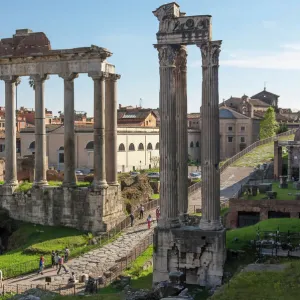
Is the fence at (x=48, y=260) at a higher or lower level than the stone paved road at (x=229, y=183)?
lower

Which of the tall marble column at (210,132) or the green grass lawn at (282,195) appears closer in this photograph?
the tall marble column at (210,132)

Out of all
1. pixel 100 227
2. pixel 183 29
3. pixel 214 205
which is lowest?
pixel 100 227

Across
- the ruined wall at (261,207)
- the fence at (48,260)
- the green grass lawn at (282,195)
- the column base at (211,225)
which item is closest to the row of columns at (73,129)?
the fence at (48,260)

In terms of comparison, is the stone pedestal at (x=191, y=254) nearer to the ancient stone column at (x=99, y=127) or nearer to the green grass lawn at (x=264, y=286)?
the green grass lawn at (x=264, y=286)

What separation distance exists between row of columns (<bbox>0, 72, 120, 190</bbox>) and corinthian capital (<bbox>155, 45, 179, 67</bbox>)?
12523 millimetres

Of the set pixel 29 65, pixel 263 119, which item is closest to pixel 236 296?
pixel 29 65

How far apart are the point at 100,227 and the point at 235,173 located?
88.3 ft

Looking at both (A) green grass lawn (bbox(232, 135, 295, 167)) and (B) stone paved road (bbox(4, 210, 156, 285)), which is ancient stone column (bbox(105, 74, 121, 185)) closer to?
(B) stone paved road (bbox(4, 210, 156, 285))

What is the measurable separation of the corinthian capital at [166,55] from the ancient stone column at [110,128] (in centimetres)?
1357

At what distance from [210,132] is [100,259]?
441 inches

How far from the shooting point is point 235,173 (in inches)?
2276

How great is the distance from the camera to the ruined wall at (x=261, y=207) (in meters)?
32.7

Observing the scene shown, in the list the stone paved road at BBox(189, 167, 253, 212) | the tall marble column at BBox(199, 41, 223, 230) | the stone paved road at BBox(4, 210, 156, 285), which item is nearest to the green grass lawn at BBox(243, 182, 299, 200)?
the stone paved road at BBox(189, 167, 253, 212)

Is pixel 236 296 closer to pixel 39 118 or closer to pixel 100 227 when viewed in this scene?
pixel 100 227
